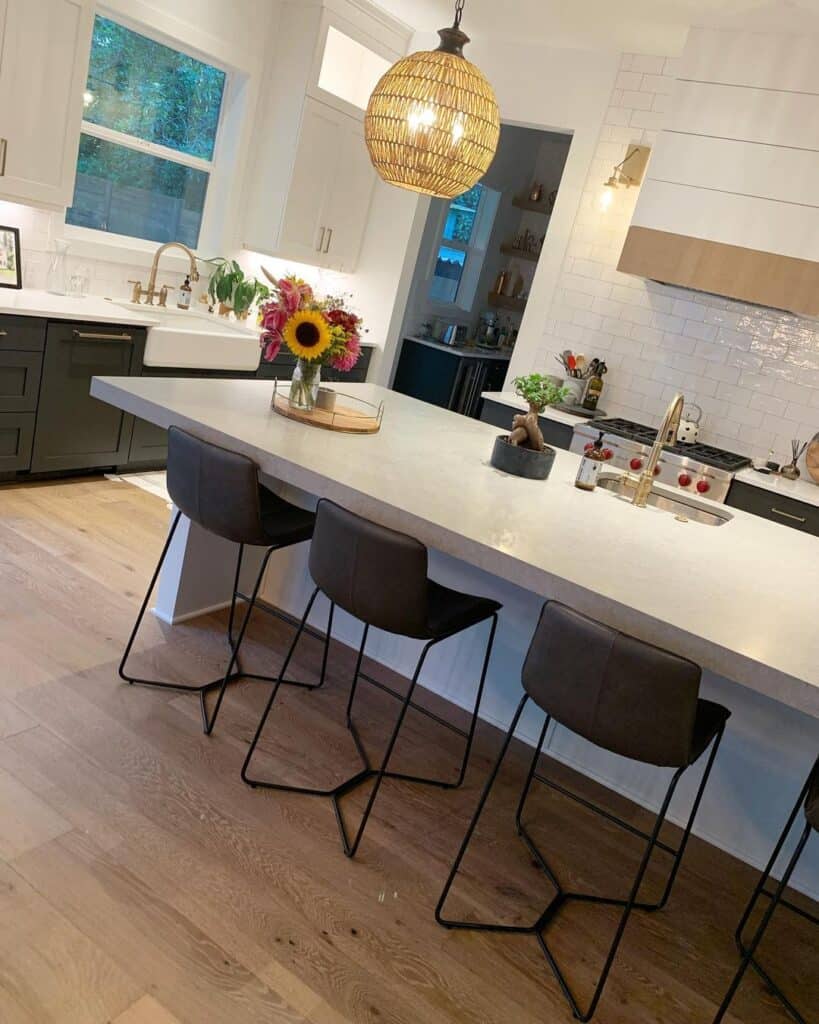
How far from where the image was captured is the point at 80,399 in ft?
13.4

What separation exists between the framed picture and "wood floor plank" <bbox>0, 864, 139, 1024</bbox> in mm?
3255

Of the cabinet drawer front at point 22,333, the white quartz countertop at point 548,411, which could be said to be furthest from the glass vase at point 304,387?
the white quartz countertop at point 548,411

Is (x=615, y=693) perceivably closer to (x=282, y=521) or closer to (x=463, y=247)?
(x=282, y=521)

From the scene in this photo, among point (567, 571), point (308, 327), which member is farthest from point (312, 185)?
point (567, 571)

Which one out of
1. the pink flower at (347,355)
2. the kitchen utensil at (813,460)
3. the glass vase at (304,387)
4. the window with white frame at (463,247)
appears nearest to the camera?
the pink flower at (347,355)

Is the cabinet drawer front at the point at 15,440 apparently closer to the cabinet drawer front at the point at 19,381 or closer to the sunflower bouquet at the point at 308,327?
the cabinet drawer front at the point at 19,381

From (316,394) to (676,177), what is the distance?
8.46 feet

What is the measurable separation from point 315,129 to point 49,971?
16.0 feet

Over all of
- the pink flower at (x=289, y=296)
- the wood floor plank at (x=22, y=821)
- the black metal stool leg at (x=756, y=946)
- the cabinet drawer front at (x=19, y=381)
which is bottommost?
the wood floor plank at (x=22, y=821)

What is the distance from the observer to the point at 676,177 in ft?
14.1

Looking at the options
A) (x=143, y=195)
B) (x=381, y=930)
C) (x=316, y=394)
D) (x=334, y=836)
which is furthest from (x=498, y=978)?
(x=143, y=195)

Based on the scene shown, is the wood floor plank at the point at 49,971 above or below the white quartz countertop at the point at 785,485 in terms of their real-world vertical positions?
below

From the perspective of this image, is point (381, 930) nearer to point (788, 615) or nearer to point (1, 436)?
point (788, 615)

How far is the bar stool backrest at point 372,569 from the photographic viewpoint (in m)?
2.00
